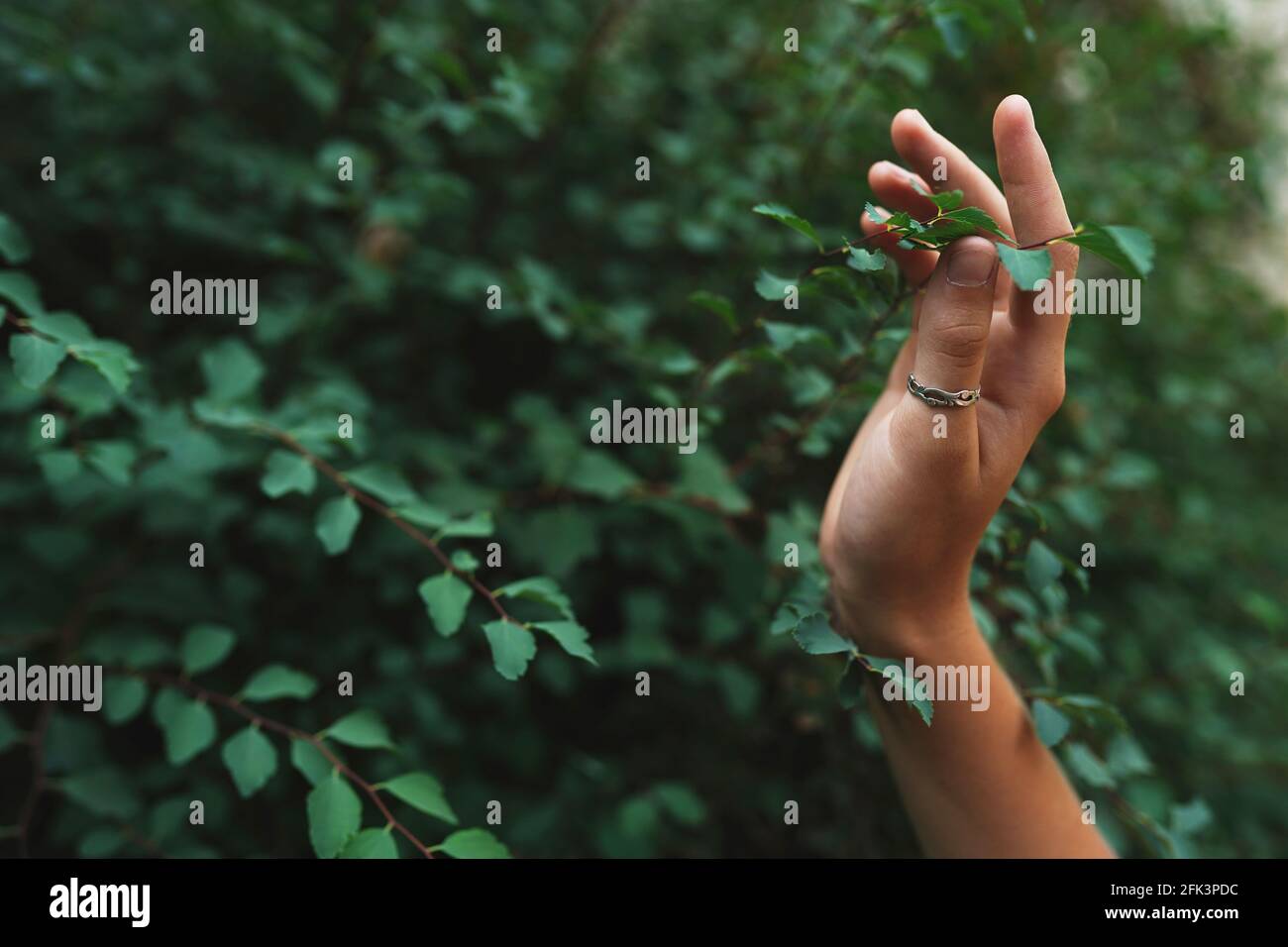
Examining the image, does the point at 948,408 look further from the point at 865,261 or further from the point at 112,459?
the point at 112,459

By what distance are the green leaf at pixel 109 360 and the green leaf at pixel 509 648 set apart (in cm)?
43

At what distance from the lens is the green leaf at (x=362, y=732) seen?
832 millimetres

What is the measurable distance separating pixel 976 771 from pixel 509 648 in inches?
22.3

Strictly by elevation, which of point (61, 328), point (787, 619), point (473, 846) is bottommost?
point (473, 846)

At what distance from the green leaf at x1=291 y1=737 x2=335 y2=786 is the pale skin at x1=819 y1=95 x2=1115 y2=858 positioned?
586 millimetres

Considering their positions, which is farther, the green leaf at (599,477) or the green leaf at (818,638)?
the green leaf at (599,477)

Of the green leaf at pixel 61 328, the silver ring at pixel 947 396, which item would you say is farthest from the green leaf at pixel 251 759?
the silver ring at pixel 947 396

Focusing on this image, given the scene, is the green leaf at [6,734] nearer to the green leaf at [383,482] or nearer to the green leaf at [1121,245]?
the green leaf at [383,482]

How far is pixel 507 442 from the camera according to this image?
140 cm

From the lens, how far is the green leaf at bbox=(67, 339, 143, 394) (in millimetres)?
752

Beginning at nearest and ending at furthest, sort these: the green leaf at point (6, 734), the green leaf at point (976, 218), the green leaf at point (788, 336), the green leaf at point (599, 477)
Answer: the green leaf at point (976, 218) < the green leaf at point (788, 336) < the green leaf at point (6, 734) < the green leaf at point (599, 477)

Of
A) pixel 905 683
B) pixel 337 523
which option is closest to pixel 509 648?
pixel 337 523

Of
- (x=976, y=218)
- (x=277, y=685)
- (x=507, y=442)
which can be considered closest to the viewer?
(x=976, y=218)

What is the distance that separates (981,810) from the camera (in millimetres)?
918
